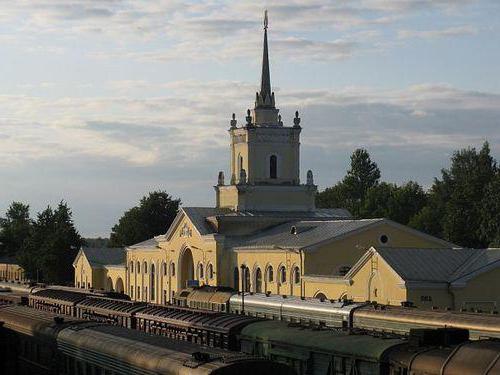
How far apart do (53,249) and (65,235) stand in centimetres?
261

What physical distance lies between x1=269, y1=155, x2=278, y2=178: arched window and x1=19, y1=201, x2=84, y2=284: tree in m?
38.9

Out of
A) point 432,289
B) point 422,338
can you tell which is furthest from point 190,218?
point 422,338

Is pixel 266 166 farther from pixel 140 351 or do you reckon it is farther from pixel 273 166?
pixel 140 351

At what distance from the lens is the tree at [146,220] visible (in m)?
143

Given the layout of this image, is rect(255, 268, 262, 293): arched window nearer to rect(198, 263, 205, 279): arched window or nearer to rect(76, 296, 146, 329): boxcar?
rect(198, 263, 205, 279): arched window

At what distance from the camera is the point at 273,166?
91938 millimetres

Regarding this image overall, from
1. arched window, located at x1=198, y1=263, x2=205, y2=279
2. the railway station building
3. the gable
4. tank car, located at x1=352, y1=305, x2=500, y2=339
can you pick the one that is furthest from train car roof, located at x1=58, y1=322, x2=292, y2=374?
the gable

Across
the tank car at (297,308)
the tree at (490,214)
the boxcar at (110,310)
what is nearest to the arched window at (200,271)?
the tree at (490,214)

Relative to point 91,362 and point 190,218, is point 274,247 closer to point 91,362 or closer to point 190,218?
point 190,218

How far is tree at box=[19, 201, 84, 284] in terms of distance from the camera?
4803 inches

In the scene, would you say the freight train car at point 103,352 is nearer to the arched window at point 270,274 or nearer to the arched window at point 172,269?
the arched window at point 270,274

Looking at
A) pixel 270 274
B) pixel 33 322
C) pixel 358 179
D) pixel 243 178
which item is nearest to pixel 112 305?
pixel 33 322

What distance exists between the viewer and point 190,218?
291 feet

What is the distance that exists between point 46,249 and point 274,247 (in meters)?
53.8
